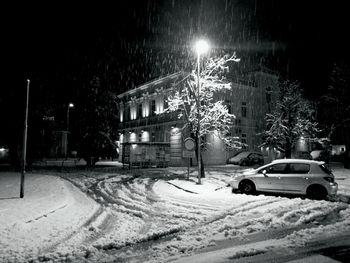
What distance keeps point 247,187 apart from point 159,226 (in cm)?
681

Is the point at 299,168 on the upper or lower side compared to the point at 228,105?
lower

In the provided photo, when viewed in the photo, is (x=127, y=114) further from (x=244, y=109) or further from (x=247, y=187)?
(x=247, y=187)

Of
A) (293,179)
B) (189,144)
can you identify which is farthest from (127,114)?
(293,179)

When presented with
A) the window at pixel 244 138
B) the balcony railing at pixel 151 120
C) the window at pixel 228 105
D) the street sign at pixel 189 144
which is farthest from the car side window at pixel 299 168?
the window at pixel 244 138

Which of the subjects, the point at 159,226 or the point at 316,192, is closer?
the point at 159,226

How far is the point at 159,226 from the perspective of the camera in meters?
8.12

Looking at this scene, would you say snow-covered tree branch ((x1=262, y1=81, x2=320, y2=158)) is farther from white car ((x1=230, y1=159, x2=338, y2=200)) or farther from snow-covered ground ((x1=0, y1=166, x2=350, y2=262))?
snow-covered ground ((x1=0, y1=166, x2=350, y2=262))

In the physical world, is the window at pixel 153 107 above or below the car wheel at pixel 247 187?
above

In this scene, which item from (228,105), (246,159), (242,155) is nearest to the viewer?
(246,159)

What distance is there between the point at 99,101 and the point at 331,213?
30.1 metres

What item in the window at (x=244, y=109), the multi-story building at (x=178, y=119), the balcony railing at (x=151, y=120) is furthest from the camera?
the window at (x=244, y=109)

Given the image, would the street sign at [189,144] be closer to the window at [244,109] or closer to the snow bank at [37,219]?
the snow bank at [37,219]

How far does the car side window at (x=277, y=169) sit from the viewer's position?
13.1 m

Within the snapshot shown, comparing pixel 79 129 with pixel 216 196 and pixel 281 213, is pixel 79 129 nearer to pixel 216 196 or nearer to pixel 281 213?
pixel 216 196
